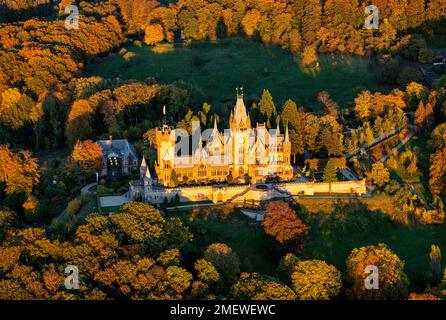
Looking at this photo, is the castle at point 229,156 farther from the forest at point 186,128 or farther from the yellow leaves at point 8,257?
the yellow leaves at point 8,257

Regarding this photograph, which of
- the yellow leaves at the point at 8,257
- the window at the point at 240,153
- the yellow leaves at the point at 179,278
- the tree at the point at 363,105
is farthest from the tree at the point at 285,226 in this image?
the tree at the point at 363,105

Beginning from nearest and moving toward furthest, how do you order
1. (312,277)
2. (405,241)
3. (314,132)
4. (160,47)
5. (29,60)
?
(312,277) → (405,241) → (314,132) → (29,60) → (160,47)

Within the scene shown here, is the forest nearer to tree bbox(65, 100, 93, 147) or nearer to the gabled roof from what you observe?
tree bbox(65, 100, 93, 147)

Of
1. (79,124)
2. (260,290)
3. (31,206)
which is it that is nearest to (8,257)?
(31,206)

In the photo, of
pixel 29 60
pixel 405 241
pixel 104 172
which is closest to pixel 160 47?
pixel 29 60

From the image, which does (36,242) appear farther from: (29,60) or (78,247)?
(29,60)

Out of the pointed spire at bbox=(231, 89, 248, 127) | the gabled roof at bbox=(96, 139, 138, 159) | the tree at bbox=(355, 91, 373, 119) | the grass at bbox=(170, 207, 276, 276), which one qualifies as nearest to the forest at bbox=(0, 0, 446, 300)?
the tree at bbox=(355, 91, 373, 119)

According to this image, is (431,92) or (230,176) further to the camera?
(431,92)
